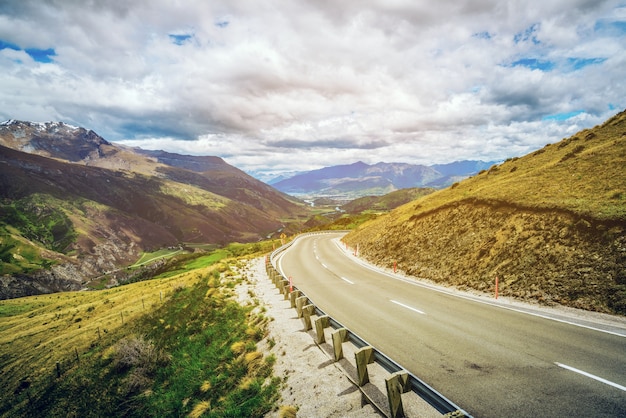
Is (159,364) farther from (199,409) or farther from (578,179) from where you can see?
(578,179)

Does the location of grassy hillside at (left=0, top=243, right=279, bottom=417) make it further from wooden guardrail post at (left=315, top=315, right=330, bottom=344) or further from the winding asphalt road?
the winding asphalt road

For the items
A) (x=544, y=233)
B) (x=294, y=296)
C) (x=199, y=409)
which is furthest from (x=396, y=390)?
(x=544, y=233)

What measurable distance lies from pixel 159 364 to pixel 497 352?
14.9m

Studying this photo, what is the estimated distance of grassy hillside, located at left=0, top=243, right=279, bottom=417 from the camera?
1064 centimetres

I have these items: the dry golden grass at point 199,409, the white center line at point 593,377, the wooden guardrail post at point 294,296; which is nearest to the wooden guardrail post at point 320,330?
the wooden guardrail post at point 294,296

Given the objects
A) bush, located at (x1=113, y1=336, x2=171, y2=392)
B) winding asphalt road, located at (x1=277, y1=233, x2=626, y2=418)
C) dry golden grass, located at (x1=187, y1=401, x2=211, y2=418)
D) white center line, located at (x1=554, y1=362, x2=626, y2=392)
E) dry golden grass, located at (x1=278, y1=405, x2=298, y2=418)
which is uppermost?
white center line, located at (x1=554, y1=362, x2=626, y2=392)

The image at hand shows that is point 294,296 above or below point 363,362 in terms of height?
below

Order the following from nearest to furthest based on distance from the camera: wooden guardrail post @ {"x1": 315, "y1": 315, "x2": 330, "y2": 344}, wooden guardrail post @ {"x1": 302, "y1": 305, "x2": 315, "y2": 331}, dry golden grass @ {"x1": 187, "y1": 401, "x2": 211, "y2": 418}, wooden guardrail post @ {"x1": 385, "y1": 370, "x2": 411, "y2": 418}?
1. wooden guardrail post @ {"x1": 385, "y1": 370, "x2": 411, "y2": 418}
2. dry golden grass @ {"x1": 187, "y1": 401, "x2": 211, "y2": 418}
3. wooden guardrail post @ {"x1": 315, "y1": 315, "x2": 330, "y2": 344}
4. wooden guardrail post @ {"x1": 302, "y1": 305, "x2": 315, "y2": 331}

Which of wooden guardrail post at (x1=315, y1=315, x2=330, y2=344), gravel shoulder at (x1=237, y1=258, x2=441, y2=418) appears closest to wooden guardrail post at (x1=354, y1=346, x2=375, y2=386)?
gravel shoulder at (x1=237, y1=258, x2=441, y2=418)

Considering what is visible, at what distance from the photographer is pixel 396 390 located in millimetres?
5766

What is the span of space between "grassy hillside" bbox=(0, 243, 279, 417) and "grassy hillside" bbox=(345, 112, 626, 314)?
1322cm

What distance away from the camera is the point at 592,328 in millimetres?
9883

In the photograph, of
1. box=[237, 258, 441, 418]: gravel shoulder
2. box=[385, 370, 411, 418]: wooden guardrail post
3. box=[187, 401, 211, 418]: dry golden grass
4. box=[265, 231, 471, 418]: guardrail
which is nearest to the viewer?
box=[265, 231, 471, 418]: guardrail

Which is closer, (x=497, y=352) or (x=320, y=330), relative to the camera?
(x=497, y=352)
